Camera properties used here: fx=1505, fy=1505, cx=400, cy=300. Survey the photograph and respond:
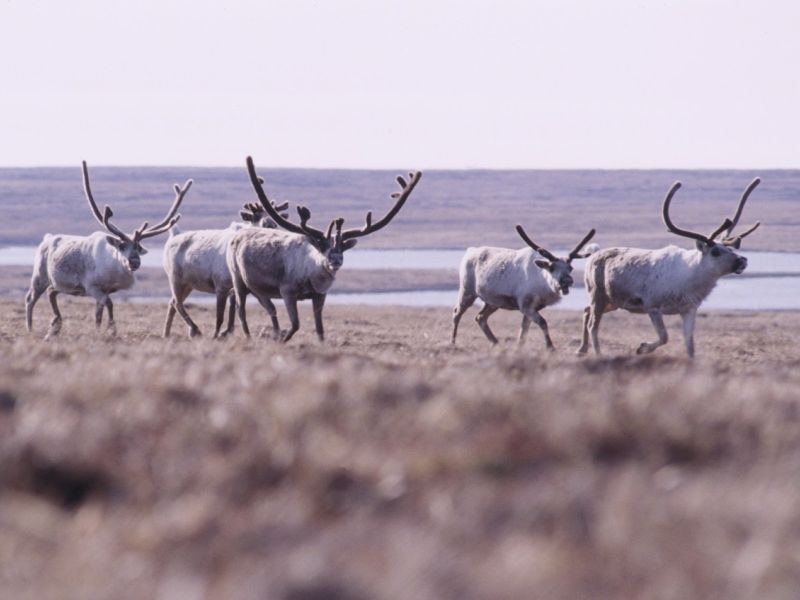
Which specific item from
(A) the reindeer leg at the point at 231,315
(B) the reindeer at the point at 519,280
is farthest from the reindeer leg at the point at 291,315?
(B) the reindeer at the point at 519,280

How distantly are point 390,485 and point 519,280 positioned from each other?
47.4ft

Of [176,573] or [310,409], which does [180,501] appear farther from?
[310,409]

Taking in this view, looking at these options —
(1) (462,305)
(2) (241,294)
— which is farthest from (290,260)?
(1) (462,305)

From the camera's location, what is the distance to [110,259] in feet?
61.6

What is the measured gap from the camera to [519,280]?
18.7 meters

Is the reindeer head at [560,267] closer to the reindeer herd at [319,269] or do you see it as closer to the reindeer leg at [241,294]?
the reindeer herd at [319,269]

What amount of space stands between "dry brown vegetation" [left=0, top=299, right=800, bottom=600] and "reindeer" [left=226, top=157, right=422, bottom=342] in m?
8.03

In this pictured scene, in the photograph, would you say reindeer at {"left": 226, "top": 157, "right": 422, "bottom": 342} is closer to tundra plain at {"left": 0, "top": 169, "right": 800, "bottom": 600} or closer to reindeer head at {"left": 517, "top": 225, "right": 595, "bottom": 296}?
reindeer head at {"left": 517, "top": 225, "right": 595, "bottom": 296}

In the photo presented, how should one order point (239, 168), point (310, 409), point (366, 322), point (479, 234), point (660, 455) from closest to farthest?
1. point (660, 455)
2. point (310, 409)
3. point (366, 322)
4. point (479, 234)
5. point (239, 168)

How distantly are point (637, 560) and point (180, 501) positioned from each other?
1308 millimetres

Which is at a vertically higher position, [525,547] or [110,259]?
[525,547]

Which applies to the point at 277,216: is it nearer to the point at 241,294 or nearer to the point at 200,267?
the point at 241,294

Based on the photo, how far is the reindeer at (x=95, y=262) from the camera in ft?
60.5

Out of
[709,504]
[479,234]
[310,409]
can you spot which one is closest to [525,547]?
[709,504]
